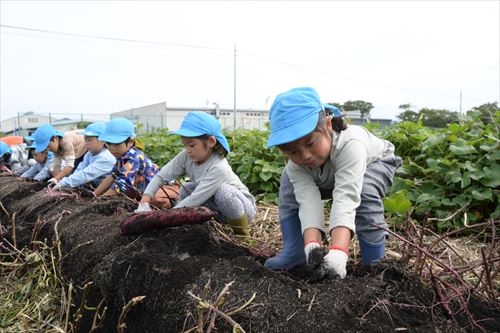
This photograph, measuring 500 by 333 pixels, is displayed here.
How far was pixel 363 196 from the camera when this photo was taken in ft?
6.72

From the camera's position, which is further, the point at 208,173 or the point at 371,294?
the point at 208,173

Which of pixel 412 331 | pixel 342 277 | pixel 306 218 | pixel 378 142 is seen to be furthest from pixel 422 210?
pixel 412 331

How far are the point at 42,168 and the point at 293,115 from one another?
5875mm

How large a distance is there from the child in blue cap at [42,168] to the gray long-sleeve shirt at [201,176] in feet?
11.9

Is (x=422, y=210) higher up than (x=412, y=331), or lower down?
lower down

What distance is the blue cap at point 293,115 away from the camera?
5.58 feet

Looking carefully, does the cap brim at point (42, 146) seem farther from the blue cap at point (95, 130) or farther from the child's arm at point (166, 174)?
the child's arm at point (166, 174)

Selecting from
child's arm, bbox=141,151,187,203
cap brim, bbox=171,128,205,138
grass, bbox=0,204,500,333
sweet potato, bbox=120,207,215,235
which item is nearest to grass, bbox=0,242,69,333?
grass, bbox=0,204,500,333

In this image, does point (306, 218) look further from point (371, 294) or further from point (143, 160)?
point (143, 160)

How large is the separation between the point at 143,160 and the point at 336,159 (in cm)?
263

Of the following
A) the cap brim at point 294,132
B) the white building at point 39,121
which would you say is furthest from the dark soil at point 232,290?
the white building at point 39,121

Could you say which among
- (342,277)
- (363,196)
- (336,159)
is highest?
(336,159)

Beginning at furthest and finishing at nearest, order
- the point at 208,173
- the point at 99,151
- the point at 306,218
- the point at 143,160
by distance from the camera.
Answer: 1. the point at 99,151
2. the point at 143,160
3. the point at 208,173
4. the point at 306,218

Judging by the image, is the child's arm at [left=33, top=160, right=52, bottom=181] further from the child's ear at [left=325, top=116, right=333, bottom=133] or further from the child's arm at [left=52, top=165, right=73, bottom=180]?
the child's ear at [left=325, top=116, right=333, bottom=133]
